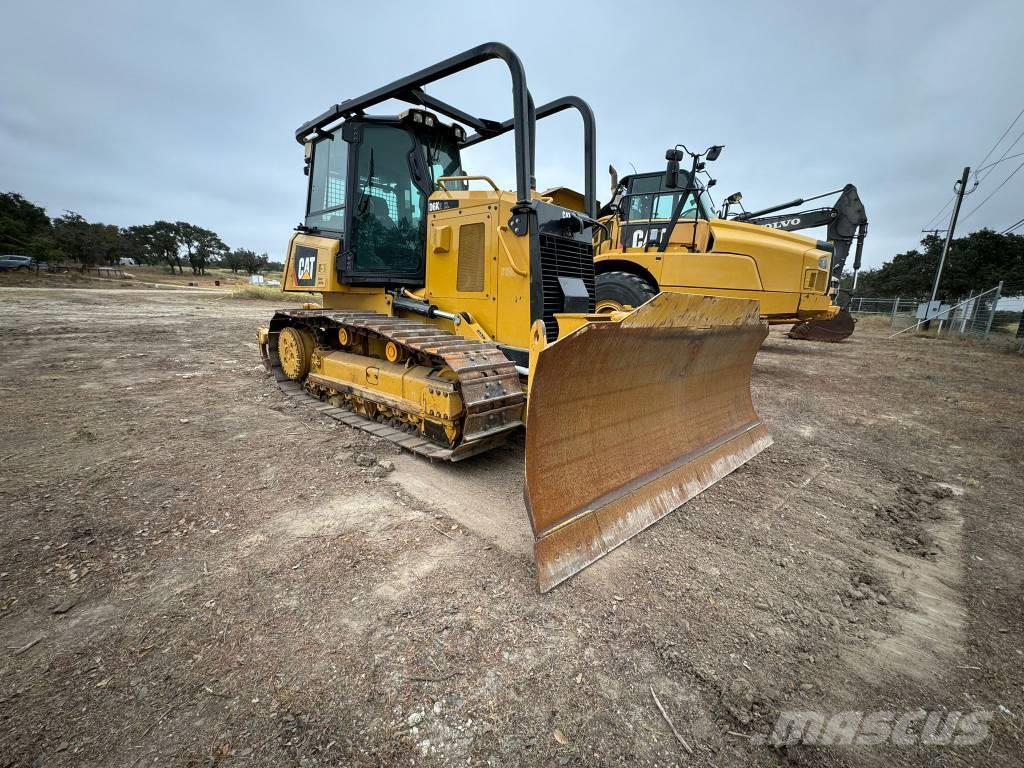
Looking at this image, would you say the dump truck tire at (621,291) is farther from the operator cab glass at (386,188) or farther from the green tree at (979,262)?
the green tree at (979,262)

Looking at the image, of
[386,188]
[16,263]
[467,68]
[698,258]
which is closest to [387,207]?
[386,188]

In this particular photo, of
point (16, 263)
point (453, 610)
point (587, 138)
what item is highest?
point (587, 138)

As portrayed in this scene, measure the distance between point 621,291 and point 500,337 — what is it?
3.80 m

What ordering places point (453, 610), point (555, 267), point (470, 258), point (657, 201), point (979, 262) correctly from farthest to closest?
point (979, 262) → point (657, 201) → point (470, 258) → point (555, 267) → point (453, 610)

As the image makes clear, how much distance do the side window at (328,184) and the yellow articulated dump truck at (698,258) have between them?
Answer: 13.0ft

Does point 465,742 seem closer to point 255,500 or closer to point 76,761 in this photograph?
point 76,761

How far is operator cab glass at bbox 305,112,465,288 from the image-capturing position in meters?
4.65

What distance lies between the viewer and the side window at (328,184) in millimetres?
4895

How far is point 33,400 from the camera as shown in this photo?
A: 4.91 m

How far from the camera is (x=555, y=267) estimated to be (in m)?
4.02

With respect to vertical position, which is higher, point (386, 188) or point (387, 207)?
point (386, 188)

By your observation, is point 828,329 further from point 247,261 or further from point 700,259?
point 247,261

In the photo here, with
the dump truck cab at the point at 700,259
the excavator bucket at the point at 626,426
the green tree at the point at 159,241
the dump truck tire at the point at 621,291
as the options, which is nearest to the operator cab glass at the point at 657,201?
the dump truck cab at the point at 700,259

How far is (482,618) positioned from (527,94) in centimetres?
365
